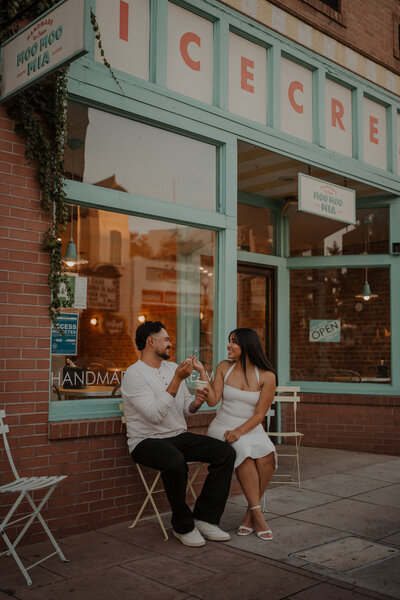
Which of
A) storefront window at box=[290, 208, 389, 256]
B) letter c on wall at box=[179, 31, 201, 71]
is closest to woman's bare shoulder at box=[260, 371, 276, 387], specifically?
letter c on wall at box=[179, 31, 201, 71]

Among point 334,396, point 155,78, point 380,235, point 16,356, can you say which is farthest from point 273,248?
point 16,356

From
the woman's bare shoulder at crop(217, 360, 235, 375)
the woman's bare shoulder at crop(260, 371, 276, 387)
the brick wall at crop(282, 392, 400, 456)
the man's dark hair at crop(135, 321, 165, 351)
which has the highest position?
the man's dark hair at crop(135, 321, 165, 351)

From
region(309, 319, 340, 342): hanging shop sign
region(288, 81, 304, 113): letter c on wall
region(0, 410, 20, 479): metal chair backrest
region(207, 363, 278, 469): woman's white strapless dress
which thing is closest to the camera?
region(0, 410, 20, 479): metal chair backrest

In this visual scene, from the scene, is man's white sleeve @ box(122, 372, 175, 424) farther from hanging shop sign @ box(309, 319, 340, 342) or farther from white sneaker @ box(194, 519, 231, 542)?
hanging shop sign @ box(309, 319, 340, 342)

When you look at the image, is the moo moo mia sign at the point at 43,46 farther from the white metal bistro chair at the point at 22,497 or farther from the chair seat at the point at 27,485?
the chair seat at the point at 27,485

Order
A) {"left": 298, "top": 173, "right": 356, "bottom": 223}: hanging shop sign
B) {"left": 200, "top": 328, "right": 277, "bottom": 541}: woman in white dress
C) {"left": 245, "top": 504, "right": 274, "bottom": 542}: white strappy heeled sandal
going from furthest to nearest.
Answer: {"left": 298, "top": 173, "right": 356, "bottom": 223}: hanging shop sign, {"left": 200, "top": 328, "right": 277, "bottom": 541}: woman in white dress, {"left": 245, "top": 504, "right": 274, "bottom": 542}: white strappy heeled sandal

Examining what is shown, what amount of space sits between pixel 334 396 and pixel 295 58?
4.67 meters

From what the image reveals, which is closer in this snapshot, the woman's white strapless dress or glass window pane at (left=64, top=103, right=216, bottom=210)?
the woman's white strapless dress

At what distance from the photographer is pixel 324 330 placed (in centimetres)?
925

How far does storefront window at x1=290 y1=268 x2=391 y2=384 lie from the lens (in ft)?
29.4

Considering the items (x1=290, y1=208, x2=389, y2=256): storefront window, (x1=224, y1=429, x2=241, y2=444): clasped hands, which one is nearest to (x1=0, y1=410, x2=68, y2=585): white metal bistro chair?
(x1=224, y1=429, x2=241, y2=444): clasped hands

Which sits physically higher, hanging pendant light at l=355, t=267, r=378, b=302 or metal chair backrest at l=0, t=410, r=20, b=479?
hanging pendant light at l=355, t=267, r=378, b=302

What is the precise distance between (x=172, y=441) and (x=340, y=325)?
499 centimetres

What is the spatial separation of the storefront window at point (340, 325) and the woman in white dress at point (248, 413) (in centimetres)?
418
